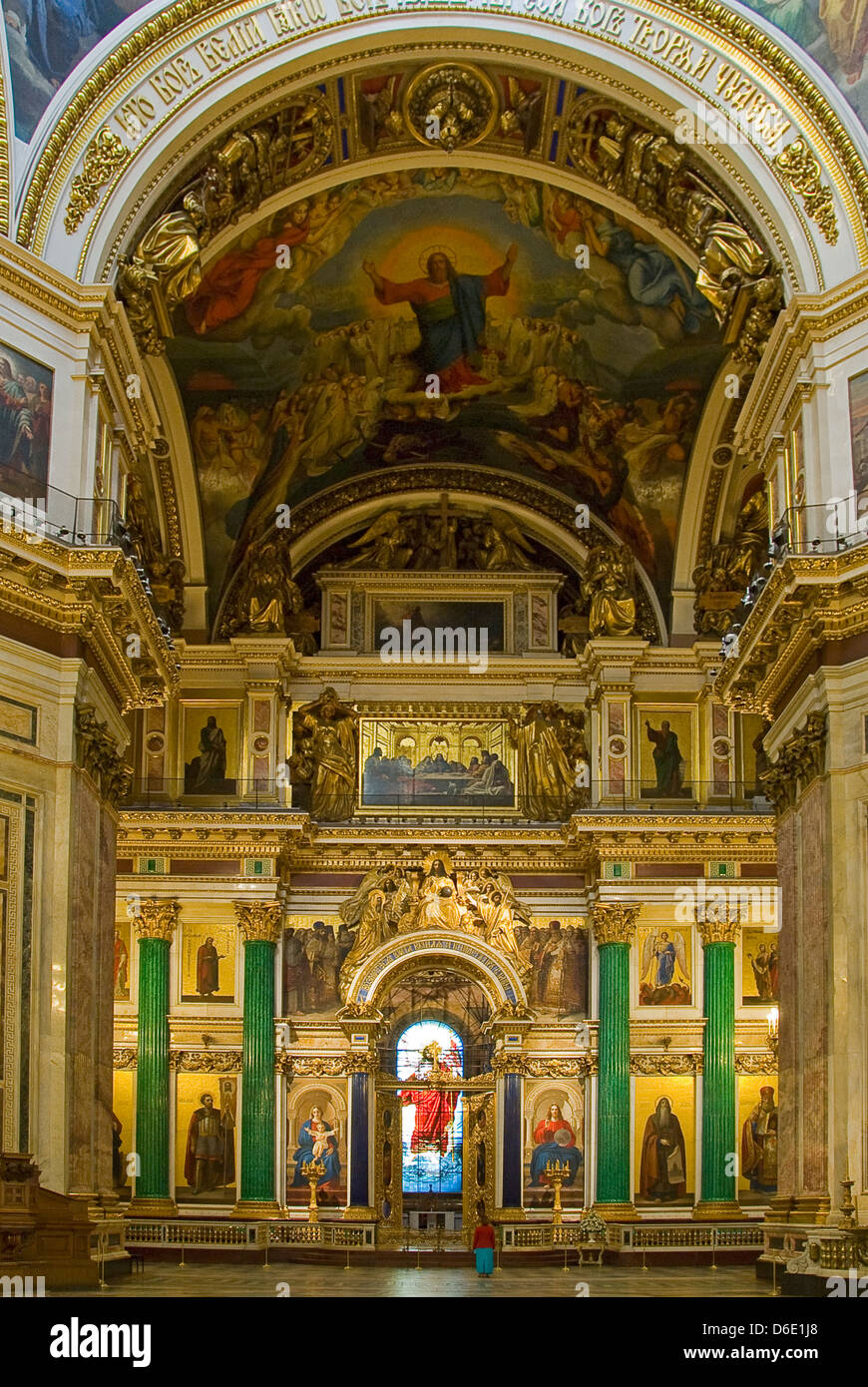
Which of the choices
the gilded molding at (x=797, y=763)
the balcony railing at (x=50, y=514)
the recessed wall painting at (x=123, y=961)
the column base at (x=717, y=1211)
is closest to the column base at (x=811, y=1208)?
the gilded molding at (x=797, y=763)

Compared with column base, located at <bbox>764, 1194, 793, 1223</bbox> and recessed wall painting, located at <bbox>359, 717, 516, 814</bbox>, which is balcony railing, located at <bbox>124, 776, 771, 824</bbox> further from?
column base, located at <bbox>764, 1194, 793, 1223</bbox>

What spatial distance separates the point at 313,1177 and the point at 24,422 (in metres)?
14.8

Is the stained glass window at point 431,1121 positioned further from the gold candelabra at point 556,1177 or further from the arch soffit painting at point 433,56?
the arch soffit painting at point 433,56

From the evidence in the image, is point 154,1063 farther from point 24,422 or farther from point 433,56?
point 433,56

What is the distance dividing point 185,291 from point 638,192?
607cm

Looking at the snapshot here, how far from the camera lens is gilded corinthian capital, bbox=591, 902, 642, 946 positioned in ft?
101

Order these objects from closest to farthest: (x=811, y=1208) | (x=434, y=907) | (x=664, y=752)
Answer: (x=811, y=1208), (x=434, y=907), (x=664, y=752)

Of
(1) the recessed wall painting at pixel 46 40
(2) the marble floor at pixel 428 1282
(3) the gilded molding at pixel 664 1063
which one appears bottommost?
(2) the marble floor at pixel 428 1282

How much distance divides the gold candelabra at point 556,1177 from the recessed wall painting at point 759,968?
395cm

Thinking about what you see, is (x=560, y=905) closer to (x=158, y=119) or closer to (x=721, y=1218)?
(x=721, y=1218)

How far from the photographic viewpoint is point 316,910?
31922mm

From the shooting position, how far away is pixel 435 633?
33188 millimetres

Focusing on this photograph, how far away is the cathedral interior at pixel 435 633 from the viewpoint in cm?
2048

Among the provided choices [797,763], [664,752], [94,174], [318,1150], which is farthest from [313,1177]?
[94,174]
